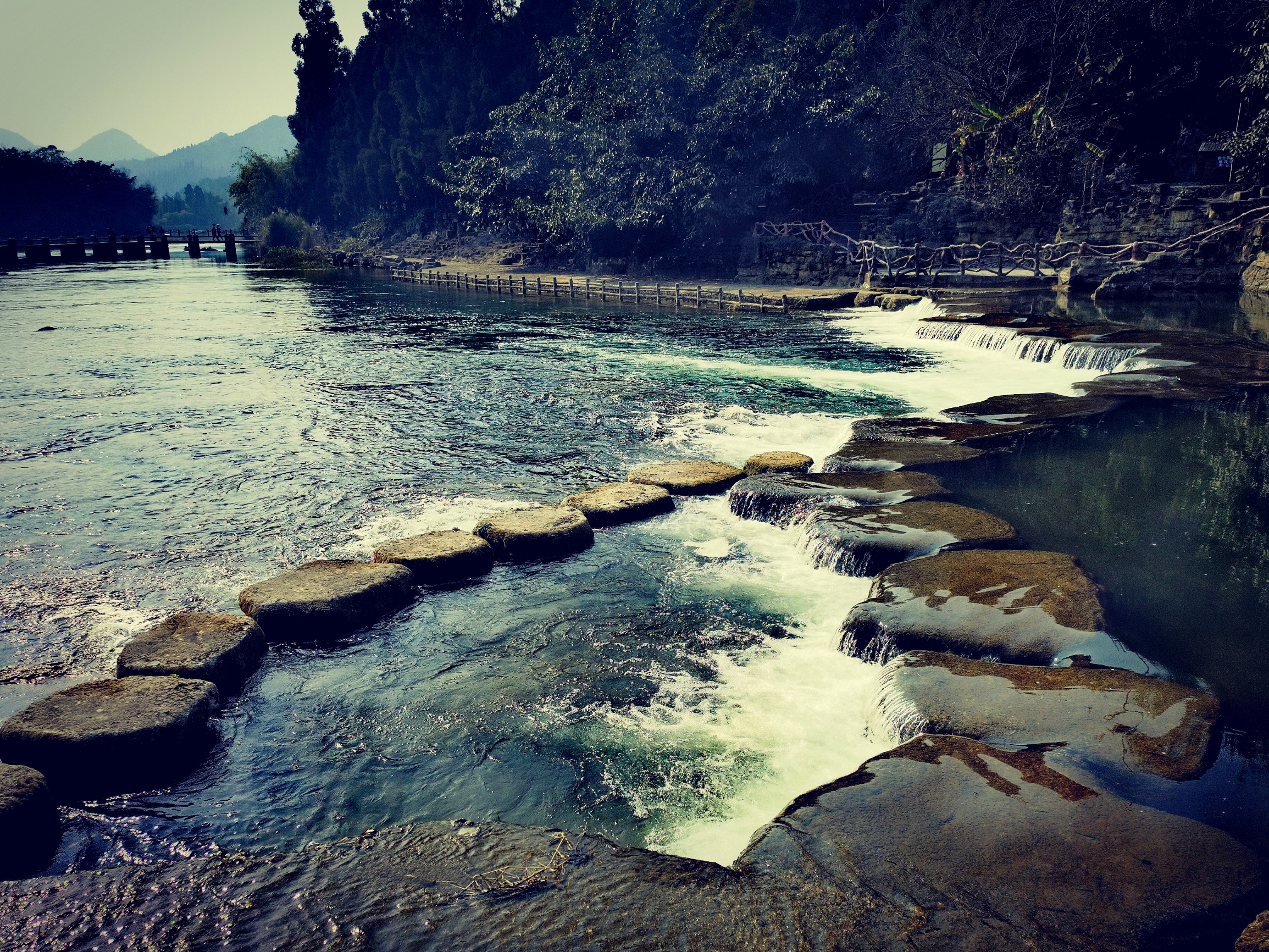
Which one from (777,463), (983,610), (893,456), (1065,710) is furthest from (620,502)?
(1065,710)

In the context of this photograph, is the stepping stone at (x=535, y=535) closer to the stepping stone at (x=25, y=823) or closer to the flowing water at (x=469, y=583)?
the flowing water at (x=469, y=583)

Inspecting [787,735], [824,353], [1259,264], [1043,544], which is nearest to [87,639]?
[787,735]

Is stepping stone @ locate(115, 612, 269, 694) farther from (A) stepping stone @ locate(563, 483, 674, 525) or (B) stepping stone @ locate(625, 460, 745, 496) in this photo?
(B) stepping stone @ locate(625, 460, 745, 496)

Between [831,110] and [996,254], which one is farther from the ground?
[831,110]

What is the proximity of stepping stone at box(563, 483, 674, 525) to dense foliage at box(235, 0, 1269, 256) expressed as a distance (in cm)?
2168

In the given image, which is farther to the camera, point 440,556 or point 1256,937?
Result: point 440,556

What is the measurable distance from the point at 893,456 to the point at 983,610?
450 cm

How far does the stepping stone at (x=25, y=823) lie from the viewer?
4467 mm

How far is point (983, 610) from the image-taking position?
664cm

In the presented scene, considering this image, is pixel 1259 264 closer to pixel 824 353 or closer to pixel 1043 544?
pixel 824 353

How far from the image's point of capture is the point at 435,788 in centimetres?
530

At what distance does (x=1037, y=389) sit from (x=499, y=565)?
1115 cm

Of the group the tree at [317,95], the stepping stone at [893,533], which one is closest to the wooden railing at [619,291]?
the stepping stone at [893,533]

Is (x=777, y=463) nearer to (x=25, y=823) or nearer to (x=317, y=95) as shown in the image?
(x=25, y=823)
